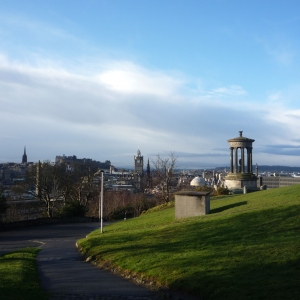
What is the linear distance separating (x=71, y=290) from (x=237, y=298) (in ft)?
12.8

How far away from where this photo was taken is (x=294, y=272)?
8445mm

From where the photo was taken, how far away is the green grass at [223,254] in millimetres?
7980

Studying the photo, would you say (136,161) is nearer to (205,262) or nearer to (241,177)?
(241,177)

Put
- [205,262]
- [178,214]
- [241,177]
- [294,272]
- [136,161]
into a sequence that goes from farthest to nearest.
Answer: [136,161] < [241,177] < [178,214] < [205,262] < [294,272]

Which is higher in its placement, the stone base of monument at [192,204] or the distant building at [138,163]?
the distant building at [138,163]

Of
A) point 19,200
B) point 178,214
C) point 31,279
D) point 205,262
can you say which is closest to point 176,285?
point 205,262

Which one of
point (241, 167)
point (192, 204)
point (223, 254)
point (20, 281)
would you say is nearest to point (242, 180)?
point (241, 167)

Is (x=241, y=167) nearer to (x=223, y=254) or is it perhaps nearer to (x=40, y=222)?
(x=40, y=222)

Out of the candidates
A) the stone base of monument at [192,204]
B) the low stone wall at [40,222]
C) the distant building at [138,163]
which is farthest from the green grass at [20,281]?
the distant building at [138,163]

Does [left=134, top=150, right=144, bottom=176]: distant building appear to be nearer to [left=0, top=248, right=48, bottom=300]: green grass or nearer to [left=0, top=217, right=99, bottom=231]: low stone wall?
[left=0, top=217, right=99, bottom=231]: low stone wall

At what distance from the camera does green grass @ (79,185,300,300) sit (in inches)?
314

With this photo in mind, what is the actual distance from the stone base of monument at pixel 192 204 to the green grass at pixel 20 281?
8825 millimetres

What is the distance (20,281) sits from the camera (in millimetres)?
9844

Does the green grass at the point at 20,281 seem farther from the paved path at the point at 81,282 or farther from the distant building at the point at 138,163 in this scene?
the distant building at the point at 138,163
